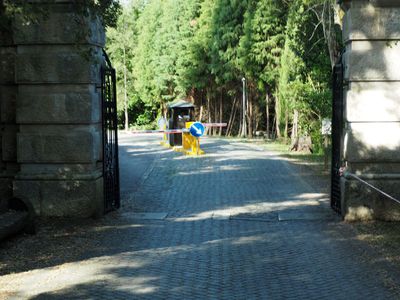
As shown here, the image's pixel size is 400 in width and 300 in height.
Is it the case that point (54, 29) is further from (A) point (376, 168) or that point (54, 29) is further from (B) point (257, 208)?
(A) point (376, 168)

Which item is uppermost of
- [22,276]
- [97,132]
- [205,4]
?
[205,4]

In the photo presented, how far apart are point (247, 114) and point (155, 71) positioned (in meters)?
16.2

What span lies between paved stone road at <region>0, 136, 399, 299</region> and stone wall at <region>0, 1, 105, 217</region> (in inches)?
36.6

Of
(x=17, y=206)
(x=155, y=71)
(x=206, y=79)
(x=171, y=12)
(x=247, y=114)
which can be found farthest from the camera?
(x=155, y=71)

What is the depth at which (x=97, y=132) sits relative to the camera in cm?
1242

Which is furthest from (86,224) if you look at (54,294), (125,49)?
(125,49)

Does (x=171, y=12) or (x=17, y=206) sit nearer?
(x=17, y=206)

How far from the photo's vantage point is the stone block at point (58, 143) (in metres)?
12.0

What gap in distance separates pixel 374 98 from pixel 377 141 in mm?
714

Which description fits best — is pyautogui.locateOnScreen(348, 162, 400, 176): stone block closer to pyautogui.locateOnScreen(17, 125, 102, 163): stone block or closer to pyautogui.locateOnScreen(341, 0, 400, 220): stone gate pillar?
pyautogui.locateOnScreen(341, 0, 400, 220): stone gate pillar

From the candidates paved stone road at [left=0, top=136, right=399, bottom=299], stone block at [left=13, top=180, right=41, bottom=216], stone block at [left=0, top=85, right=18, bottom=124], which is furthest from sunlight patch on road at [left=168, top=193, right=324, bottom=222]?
stone block at [left=0, top=85, right=18, bottom=124]

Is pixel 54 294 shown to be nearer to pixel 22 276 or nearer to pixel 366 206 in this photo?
pixel 22 276

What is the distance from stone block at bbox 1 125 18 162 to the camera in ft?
40.5

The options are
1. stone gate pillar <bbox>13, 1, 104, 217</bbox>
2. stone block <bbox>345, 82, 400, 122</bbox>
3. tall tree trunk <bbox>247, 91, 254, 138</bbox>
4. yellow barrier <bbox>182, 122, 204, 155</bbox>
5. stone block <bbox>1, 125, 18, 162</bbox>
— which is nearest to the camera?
stone block <bbox>345, 82, 400, 122</bbox>
